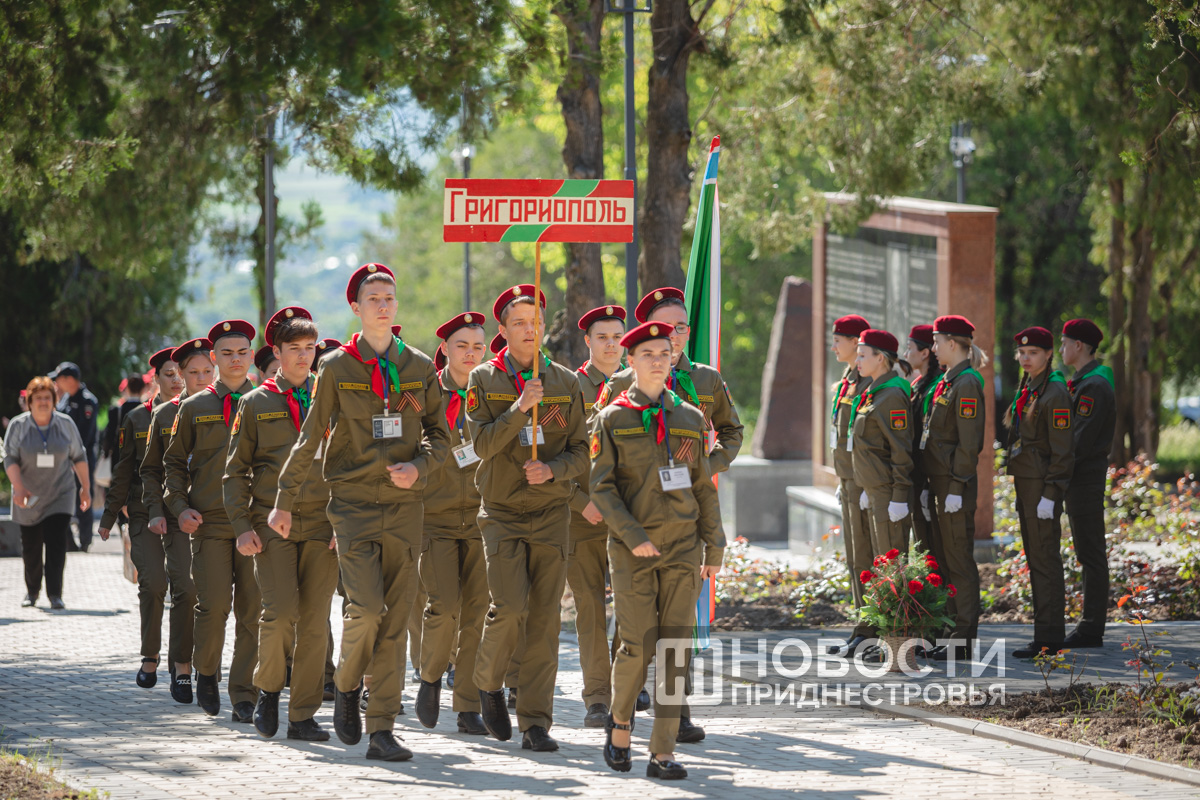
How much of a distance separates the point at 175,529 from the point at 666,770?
3.65 m

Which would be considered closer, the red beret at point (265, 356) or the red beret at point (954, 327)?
the red beret at point (265, 356)

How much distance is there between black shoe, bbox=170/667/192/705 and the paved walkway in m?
0.07

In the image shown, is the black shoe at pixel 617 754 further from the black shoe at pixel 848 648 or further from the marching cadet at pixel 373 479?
the black shoe at pixel 848 648

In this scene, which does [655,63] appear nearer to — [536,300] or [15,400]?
[536,300]

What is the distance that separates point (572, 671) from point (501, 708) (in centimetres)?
233

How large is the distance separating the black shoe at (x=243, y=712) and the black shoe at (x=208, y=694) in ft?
0.60

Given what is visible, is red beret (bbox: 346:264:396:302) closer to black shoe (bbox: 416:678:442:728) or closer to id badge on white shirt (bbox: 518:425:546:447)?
id badge on white shirt (bbox: 518:425:546:447)

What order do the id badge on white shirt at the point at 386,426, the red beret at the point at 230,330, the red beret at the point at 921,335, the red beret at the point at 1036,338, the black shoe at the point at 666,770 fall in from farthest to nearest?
Result: the red beret at the point at 921,335 → the red beret at the point at 1036,338 → the red beret at the point at 230,330 → the id badge on white shirt at the point at 386,426 → the black shoe at the point at 666,770

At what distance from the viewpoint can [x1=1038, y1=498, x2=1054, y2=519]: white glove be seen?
10.2 m

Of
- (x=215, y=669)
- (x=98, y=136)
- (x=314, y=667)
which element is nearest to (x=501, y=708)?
(x=314, y=667)

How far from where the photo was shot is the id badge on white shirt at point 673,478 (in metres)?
6.91

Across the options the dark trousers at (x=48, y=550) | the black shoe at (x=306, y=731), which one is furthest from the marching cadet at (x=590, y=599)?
the dark trousers at (x=48, y=550)

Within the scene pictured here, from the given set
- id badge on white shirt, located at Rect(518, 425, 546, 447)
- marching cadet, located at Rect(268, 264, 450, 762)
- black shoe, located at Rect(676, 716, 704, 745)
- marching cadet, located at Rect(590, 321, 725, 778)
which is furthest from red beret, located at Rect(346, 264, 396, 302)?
black shoe, located at Rect(676, 716, 704, 745)

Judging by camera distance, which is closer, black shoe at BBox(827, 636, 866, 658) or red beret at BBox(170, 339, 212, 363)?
red beret at BBox(170, 339, 212, 363)
